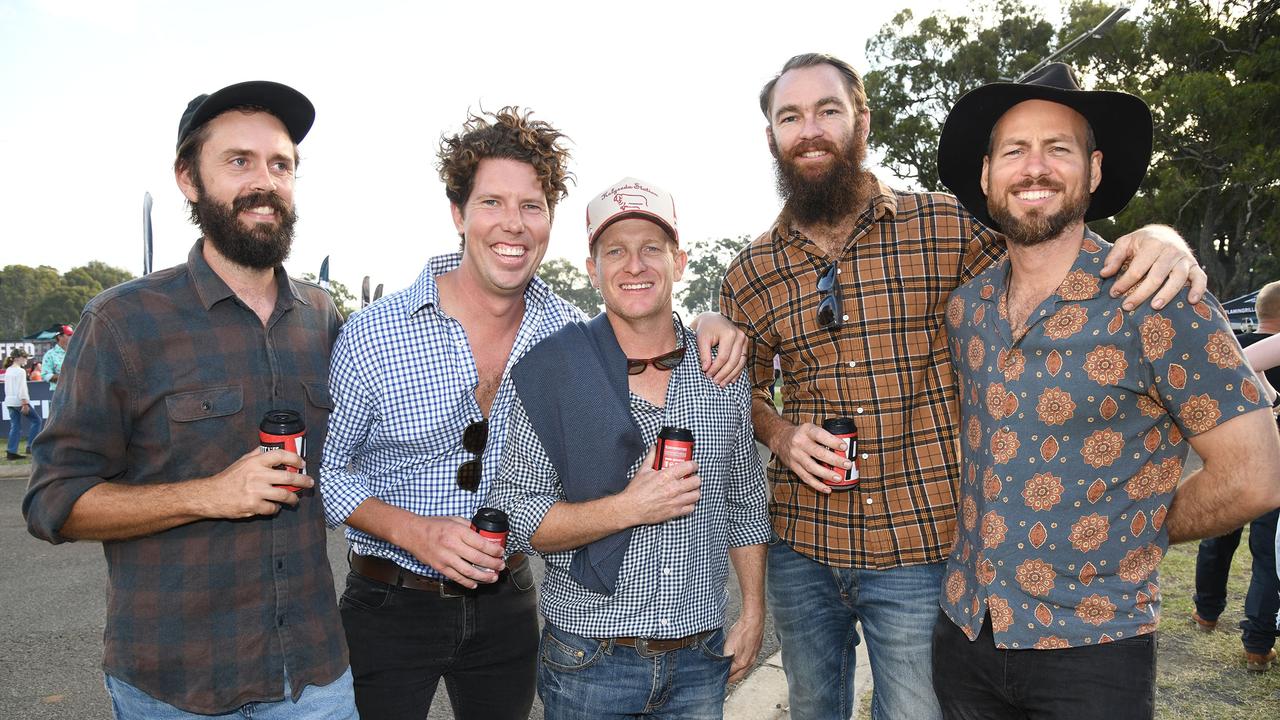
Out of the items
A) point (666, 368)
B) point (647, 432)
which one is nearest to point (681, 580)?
point (647, 432)

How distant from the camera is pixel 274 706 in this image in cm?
266

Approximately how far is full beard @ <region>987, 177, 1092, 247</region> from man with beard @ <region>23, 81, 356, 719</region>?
97.1 inches

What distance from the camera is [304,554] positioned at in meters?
2.76

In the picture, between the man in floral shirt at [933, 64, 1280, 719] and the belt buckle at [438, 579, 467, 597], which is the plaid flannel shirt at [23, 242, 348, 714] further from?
the man in floral shirt at [933, 64, 1280, 719]

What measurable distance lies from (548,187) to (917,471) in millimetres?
1915

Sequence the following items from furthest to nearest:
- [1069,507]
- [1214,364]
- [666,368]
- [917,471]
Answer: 1. [917,471]
2. [666,368]
3. [1069,507]
4. [1214,364]

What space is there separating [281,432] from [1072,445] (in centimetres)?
244

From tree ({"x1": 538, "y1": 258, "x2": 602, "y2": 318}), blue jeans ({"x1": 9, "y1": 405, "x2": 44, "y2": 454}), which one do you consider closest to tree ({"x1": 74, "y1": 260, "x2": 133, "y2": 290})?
tree ({"x1": 538, "y1": 258, "x2": 602, "y2": 318})

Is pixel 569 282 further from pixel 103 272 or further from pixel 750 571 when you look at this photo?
pixel 750 571

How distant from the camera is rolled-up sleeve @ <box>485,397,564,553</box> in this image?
271cm

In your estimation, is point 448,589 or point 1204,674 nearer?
point 448,589

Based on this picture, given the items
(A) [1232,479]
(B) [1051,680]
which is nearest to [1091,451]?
(A) [1232,479]

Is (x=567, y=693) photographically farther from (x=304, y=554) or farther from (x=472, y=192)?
(x=472, y=192)

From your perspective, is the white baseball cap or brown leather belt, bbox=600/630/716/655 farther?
the white baseball cap
